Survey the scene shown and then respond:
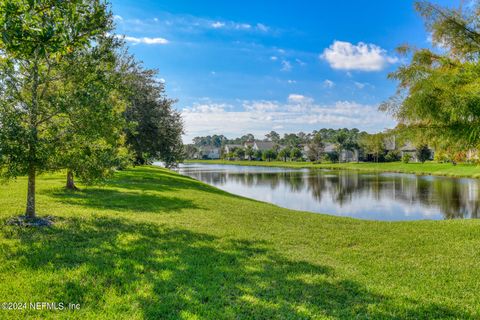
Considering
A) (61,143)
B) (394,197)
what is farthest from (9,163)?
(394,197)

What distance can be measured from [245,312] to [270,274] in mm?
1484

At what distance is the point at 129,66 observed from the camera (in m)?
27.3

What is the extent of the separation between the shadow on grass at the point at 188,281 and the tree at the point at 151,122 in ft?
63.0

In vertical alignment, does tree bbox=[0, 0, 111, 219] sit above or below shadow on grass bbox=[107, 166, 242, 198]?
above

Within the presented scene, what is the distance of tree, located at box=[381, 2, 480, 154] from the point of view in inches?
286

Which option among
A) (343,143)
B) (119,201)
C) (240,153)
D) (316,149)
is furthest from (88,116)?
(240,153)

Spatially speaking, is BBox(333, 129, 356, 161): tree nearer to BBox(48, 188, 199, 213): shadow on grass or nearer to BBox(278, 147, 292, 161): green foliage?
BBox(278, 147, 292, 161): green foliage

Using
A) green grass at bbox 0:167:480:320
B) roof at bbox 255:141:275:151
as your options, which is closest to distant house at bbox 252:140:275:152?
roof at bbox 255:141:275:151

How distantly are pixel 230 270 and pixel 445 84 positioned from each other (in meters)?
6.41

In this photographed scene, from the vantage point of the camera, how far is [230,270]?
5.65m

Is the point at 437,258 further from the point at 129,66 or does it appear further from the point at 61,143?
the point at 129,66

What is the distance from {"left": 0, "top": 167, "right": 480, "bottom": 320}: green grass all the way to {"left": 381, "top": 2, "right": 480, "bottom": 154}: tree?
2.91 metres

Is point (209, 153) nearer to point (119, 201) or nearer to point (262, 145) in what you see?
point (262, 145)

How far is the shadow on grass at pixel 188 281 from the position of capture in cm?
423
